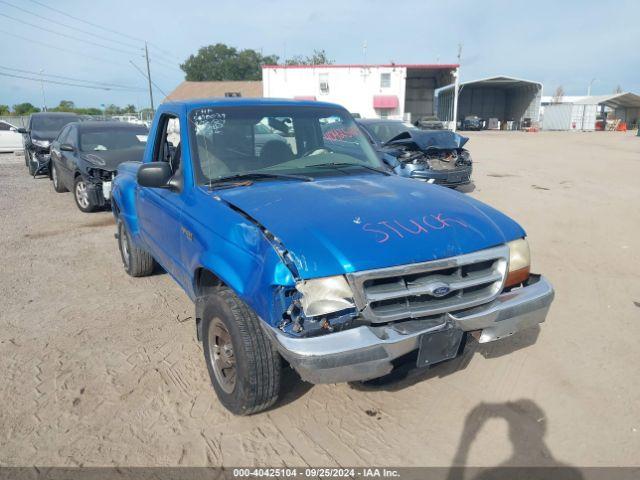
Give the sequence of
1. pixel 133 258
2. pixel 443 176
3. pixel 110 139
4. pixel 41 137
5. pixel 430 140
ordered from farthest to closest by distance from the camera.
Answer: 1. pixel 41 137
2. pixel 430 140
3. pixel 443 176
4. pixel 110 139
5. pixel 133 258

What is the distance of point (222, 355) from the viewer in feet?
9.80

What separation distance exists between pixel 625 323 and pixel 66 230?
7719 mm

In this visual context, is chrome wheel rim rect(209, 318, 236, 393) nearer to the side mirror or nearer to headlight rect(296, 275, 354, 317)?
headlight rect(296, 275, 354, 317)

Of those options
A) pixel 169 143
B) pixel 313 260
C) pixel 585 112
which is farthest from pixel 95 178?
pixel 585 112

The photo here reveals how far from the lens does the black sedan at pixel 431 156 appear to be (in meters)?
9.72

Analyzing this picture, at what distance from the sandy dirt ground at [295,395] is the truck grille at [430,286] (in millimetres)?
667

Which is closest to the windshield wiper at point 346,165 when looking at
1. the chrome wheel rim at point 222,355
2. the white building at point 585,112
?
the chrome wheel rim at point 222,355

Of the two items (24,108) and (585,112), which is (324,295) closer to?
(585,112)

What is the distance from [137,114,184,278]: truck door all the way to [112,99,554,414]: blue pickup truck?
0.09ft

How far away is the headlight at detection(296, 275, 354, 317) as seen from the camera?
238 centimetres

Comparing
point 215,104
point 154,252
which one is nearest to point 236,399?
point 154,252

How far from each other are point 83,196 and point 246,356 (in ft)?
24.3

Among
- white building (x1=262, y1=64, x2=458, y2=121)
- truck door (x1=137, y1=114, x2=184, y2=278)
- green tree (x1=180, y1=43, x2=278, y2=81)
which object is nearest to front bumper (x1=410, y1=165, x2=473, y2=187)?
truck door (x1=137, y1=114, x2=184, y2=278)

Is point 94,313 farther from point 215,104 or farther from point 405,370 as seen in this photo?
point 405,370
